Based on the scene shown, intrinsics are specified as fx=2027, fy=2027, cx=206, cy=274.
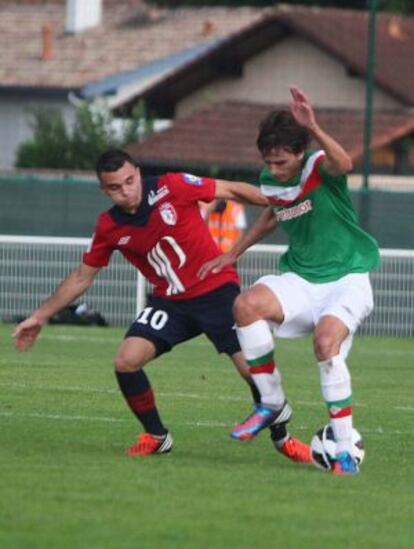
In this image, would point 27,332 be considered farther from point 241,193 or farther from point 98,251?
point 241,193

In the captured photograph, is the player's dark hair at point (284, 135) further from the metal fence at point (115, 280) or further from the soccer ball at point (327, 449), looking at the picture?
the metal fence at point (115, 280)

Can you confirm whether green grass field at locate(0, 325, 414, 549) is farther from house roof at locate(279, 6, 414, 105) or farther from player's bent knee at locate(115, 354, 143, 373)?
house roof at locate(279, 6, 414, 105)

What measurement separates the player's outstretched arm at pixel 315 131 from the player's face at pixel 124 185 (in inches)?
43.8

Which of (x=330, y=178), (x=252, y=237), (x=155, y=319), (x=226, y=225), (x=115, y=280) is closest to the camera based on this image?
(x=330, y=178)

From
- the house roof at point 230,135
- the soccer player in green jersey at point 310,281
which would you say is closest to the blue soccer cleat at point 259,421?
the soccer player in green jersey at point 310,281

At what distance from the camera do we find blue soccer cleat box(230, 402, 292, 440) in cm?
1067

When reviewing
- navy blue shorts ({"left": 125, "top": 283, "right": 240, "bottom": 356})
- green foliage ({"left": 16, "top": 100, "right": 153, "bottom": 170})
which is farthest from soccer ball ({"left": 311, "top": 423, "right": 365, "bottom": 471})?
green foliage ({"left": 16, "top": 100, "right": 153, "bottom": 170})

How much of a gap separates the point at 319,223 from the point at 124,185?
3.61 feet

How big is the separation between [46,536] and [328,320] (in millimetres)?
2721

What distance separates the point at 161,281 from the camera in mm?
11281

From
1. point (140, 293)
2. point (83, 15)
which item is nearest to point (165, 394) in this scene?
point (140, 293)

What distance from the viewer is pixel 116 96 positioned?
52281 mm

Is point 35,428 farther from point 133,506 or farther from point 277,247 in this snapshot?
point 277,247

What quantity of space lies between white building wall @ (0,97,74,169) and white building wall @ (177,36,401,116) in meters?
8.38
